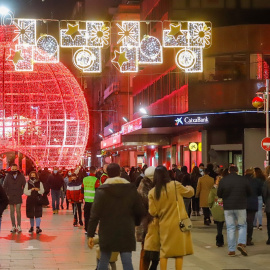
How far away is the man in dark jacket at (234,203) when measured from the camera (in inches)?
532

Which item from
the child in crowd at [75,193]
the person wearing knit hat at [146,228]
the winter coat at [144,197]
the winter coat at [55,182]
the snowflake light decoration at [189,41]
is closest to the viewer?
the person wearing knit hat at [146,228]

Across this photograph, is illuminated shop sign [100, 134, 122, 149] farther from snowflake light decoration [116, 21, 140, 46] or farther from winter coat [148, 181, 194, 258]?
winter coat [148, 181, 194, 258]

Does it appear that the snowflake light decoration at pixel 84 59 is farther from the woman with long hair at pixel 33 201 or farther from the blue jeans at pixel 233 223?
the blue jeans at pixel 233 223

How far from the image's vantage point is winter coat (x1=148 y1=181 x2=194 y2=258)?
30.8 ft

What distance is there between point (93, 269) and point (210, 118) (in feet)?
71.4

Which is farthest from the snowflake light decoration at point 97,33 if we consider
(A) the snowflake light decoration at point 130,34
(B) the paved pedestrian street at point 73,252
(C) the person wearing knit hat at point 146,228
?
(C) the person wearing knit hat at point 146,228

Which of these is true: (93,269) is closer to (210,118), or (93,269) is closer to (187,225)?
(187,225)

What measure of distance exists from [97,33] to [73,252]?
9.83m

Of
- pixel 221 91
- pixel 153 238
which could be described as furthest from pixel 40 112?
pixel 153 238


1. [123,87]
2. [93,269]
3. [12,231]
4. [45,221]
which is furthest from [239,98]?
[123,87]

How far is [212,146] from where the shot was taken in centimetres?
3534

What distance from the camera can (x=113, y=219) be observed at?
8523 millimetres

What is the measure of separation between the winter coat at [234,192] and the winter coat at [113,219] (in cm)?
524

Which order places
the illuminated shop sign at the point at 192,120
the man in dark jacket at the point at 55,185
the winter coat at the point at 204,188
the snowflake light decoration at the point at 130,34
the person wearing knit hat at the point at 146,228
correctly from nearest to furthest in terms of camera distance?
the person wearing knit hat at the point at 146,228 < the winter coat at the point at 204,188 < the snowflake light decoration at the point at 130,34 < the man in dark jacket at the point at 55,185 < the illuminated shop sign at the point at 192,120
